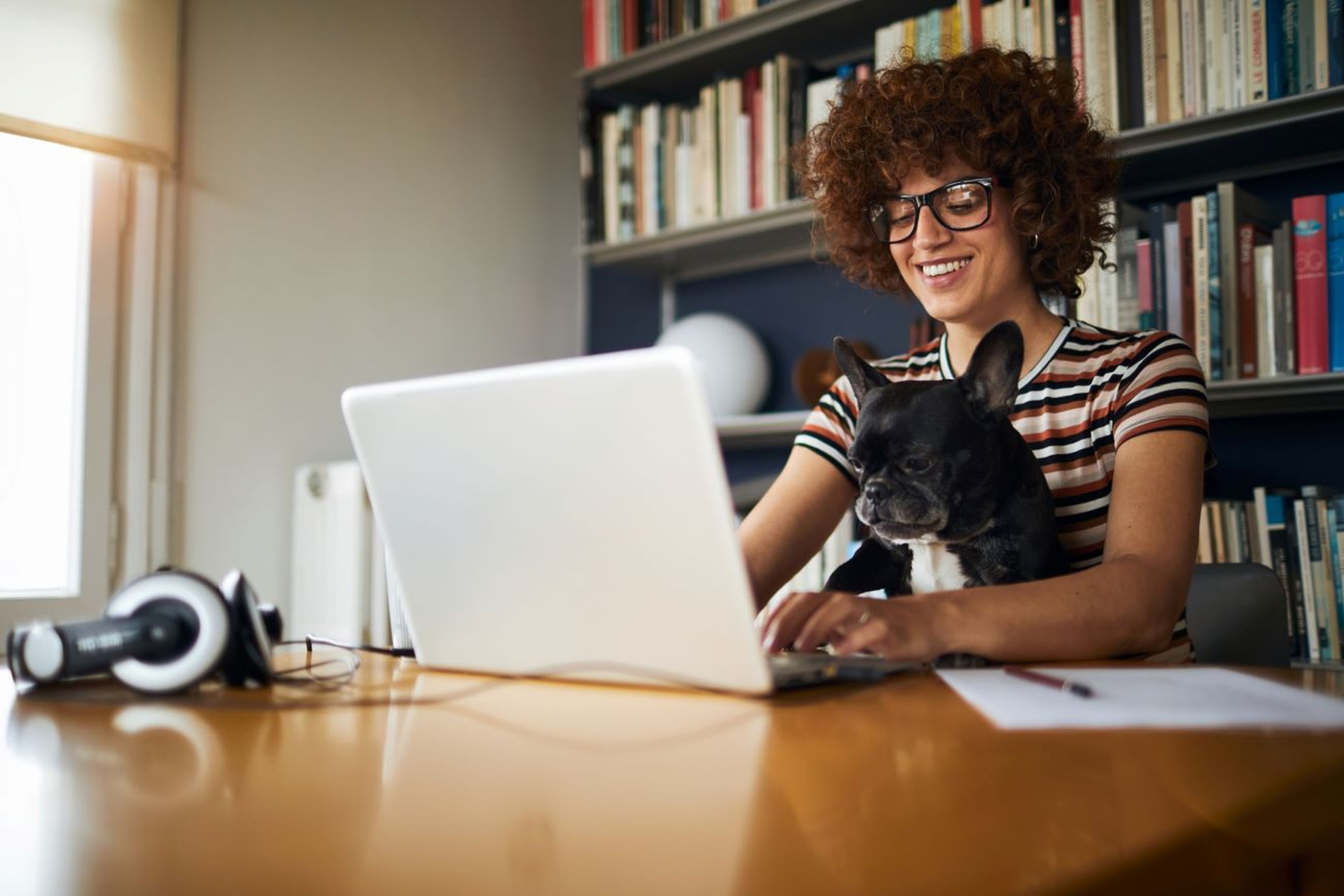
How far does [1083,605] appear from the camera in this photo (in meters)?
0.90

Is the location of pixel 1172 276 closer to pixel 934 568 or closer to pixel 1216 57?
pixel 1216 57

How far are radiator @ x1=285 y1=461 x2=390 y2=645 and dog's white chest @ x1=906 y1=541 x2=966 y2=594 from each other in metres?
1.22

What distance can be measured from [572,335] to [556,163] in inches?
18.4

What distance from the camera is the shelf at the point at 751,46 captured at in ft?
7.47

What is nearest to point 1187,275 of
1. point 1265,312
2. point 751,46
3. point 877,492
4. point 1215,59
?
point 1265,312

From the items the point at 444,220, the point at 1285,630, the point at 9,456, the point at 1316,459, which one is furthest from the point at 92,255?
the point at 1316,459

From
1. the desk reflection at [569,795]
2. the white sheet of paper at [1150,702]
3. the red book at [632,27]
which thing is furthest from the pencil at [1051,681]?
the red book at [632,27]

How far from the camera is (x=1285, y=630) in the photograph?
4.11 ft

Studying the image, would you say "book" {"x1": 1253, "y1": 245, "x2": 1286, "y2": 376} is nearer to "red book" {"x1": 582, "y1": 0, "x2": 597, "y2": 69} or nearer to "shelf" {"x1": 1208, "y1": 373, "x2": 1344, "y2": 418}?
"shelf" {"x1": 1208, "y1": 373, "x2": 1344, "y2": 418}

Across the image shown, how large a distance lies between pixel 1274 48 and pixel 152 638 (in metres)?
1.83

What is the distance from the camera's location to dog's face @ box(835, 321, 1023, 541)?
104 cm

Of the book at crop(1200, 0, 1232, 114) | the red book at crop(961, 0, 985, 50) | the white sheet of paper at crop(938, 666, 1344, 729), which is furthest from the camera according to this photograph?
the red book at crop(961, 0, 985, 50)

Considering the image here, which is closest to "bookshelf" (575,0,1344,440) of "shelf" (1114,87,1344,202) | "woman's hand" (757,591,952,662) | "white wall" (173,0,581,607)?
"shelf" (1114,87,1344,202)

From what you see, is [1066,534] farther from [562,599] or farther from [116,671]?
[116,671]
